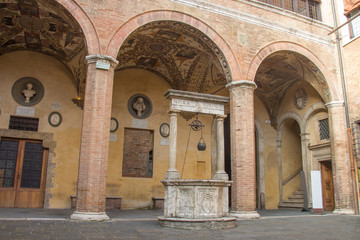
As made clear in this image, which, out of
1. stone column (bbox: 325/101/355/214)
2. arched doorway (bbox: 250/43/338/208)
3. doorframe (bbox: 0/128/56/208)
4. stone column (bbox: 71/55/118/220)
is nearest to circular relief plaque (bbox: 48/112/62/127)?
doorframe (bbox: 0/128/56/208)

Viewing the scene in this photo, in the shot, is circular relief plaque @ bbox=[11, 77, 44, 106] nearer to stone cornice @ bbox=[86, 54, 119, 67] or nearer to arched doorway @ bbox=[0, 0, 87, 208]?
arched doorway @ bbox=[0, 0, 87, 208]

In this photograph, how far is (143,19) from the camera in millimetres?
8930

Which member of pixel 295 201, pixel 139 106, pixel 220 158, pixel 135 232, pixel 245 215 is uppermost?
pixel 139 106

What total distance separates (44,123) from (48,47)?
2.60 meters

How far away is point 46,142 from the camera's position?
11.2 m

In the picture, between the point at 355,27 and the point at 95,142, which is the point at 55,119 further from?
the point at 355,27

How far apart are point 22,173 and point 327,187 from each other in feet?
35.3

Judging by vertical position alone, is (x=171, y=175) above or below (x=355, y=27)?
below

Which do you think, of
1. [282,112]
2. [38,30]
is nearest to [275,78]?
[282,112]

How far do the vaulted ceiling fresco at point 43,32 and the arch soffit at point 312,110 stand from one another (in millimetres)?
8568

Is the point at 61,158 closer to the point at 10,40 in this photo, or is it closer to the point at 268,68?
the point at 10,40

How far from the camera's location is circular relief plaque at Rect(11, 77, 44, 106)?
1119 cm

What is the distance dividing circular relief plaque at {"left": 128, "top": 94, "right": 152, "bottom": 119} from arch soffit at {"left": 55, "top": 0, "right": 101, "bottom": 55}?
4.55 meters

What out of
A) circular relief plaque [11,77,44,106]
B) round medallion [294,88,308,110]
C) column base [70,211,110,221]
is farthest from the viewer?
round medallion [294,88,308,110]
